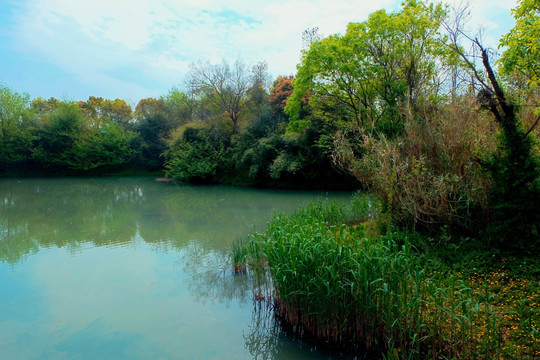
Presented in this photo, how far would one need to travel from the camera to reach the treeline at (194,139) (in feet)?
64.6

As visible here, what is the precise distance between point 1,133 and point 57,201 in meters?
17.1

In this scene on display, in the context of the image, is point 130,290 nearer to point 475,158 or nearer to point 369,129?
point 475,158

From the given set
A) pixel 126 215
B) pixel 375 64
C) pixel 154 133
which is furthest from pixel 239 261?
pixel 154 133

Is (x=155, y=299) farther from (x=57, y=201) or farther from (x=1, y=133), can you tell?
(x=1, y=133)

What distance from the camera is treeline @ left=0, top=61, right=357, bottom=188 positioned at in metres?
19.7

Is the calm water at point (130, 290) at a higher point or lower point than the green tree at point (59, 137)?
lower

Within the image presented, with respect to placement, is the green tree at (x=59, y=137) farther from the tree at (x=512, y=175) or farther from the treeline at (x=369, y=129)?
the tree at (x=512, y=175)

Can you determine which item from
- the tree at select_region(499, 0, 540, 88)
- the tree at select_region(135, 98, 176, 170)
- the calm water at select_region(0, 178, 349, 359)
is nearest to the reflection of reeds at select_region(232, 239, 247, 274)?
the calm water at select_region(0, 178, 349, 359)

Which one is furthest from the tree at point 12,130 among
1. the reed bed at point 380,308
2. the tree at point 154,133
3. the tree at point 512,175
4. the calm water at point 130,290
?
the tree at point 512,175

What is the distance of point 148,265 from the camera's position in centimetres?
743

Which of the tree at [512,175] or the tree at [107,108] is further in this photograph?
the tree at [107,108]

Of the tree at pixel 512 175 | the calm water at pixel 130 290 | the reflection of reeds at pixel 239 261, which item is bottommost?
the calm water at pixel 130 290

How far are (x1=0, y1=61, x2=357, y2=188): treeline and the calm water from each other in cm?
719

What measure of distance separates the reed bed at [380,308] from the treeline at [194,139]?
12907mm
